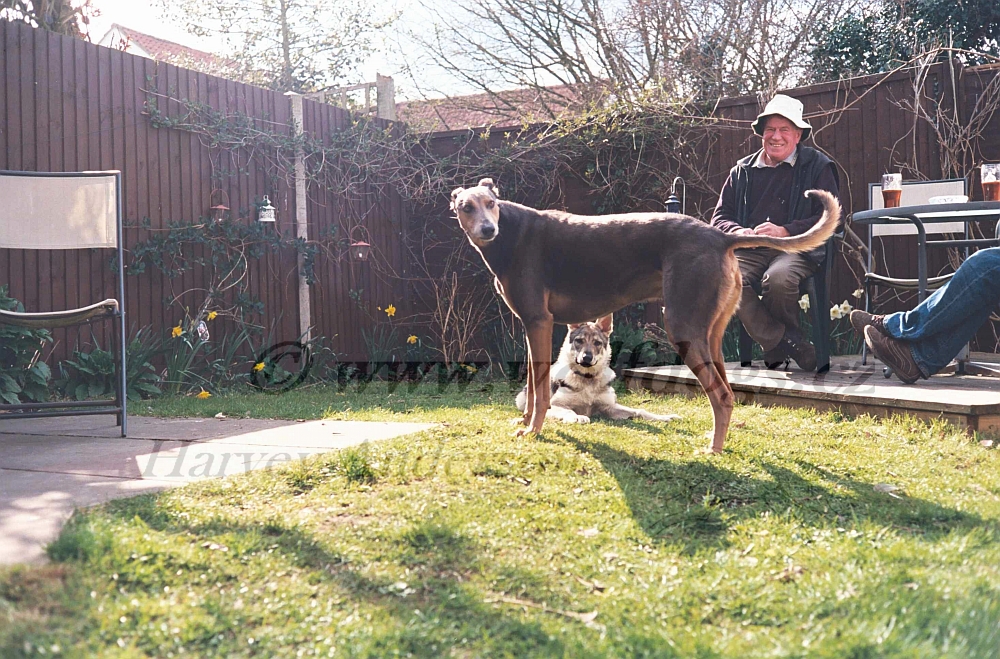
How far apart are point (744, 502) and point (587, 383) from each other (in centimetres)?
177

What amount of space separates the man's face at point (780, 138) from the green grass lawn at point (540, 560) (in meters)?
2.14

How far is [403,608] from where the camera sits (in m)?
1.67

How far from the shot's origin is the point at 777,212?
15.3 ft

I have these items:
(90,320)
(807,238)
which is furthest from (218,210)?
(807,238)

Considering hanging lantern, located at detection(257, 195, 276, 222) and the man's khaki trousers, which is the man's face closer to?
the man's khaki trousers

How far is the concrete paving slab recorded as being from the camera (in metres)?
2.24

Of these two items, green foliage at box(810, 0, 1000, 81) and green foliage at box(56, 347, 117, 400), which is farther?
green foliage at box(810, 0, 1000, 81)

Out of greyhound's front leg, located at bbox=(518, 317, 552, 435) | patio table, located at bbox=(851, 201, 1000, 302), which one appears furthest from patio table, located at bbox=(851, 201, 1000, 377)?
greyhound's front leg, located at bbox=(518, 317, 552, 435)

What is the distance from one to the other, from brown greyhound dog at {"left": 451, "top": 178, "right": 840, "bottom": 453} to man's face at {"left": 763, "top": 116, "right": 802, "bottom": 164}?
1397 mm

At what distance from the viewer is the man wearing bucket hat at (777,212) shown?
14.8 ft

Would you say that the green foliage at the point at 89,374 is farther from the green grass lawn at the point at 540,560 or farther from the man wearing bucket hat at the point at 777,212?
the man wearing bucket hat at the point at 777,212

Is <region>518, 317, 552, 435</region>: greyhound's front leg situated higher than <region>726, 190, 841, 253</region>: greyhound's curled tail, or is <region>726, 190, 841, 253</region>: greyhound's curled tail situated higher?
<region>726, 190, 841, 253</region>: greyhound's curled tail

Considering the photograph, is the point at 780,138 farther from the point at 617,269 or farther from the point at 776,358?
the point at 617,269

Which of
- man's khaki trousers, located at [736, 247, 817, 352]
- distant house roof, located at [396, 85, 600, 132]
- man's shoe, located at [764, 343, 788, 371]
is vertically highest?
distant house roof, located at [396, 85, 600, 132]
